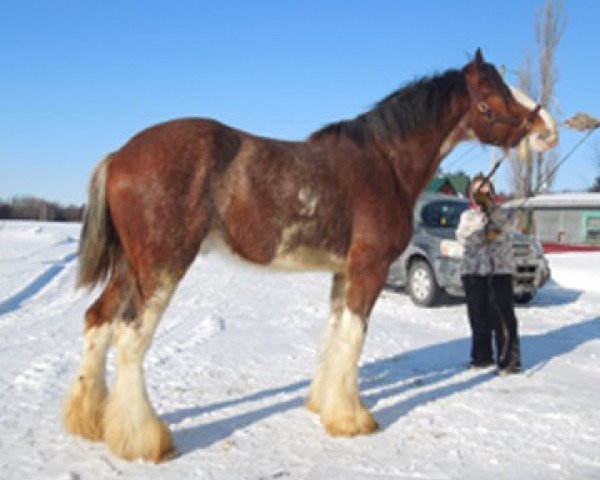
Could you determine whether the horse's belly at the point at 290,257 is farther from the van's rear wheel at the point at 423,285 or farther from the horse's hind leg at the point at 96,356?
the van's rear wheel at the point at 423,285

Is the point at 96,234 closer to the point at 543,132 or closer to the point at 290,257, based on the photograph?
the point at 290,257

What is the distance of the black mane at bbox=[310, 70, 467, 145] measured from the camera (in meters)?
4.18

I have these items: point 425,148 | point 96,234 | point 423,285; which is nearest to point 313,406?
point 96,234

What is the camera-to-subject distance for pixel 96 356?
3682 millimetres

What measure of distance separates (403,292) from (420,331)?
3.96m

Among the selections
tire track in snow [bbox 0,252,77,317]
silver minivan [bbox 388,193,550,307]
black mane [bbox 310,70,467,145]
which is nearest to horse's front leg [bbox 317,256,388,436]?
black mane [bbox 310,70,467,145]

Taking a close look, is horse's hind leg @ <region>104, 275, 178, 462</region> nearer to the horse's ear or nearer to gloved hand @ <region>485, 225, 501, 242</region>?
the horse's ear

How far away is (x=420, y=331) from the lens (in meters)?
7.55

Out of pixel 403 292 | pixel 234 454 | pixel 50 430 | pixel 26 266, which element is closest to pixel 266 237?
pixel 234 454

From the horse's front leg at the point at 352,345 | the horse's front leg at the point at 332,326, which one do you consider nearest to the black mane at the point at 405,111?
the horse's front leg at the point at 352,345

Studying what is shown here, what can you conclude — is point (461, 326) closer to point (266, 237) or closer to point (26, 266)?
point (266, 237)

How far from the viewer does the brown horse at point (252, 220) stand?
3.39m

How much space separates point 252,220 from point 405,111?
1579 mm

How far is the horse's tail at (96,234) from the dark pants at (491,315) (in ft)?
12.2
